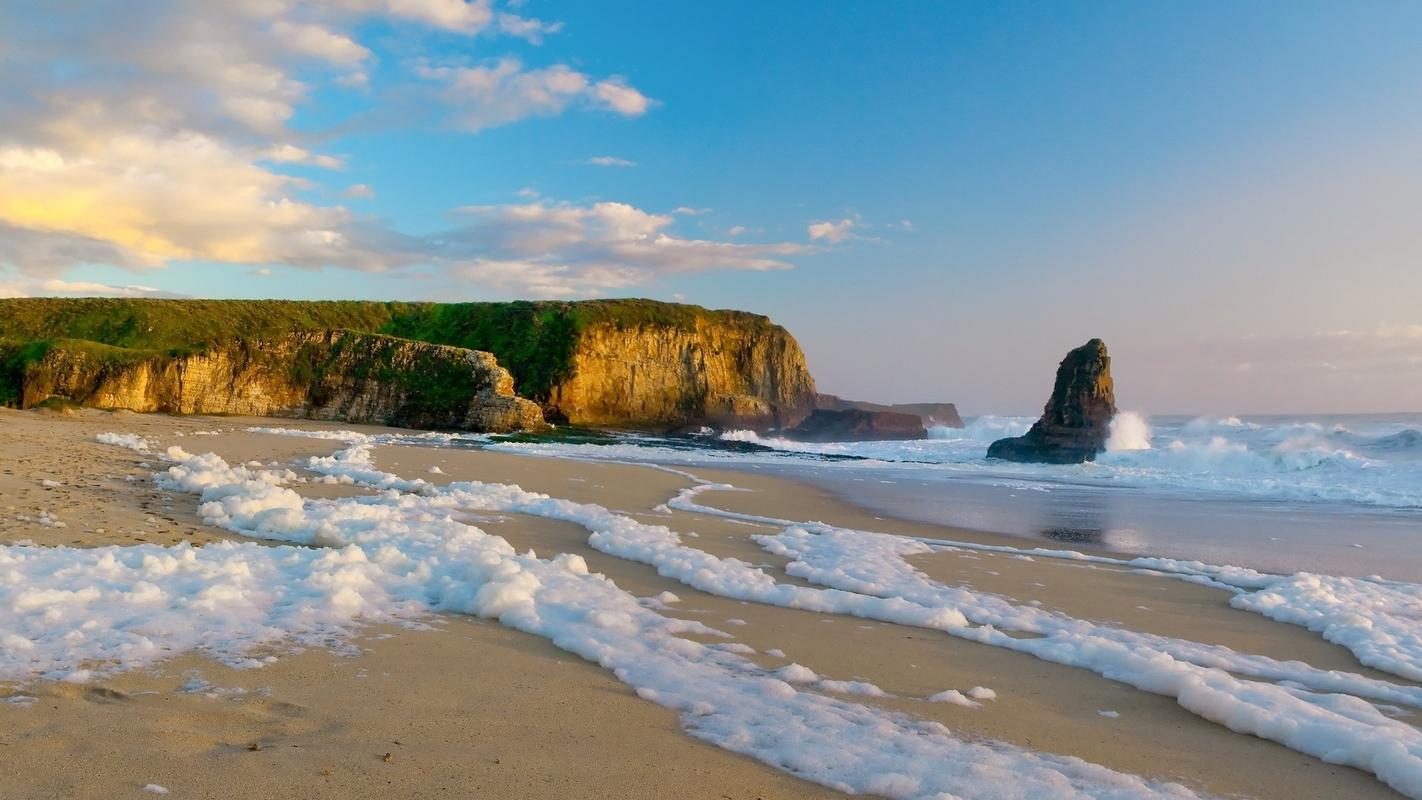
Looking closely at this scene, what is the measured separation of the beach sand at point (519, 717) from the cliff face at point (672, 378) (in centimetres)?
5404

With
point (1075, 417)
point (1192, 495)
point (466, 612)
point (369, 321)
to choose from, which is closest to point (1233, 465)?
point (1075, 417)

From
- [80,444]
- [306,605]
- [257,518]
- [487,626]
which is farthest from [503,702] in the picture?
[80,444]

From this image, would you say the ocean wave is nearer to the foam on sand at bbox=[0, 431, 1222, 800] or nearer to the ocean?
the ocean

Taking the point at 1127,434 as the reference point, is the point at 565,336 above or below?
above

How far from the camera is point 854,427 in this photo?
67.3m

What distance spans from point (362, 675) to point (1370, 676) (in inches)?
238

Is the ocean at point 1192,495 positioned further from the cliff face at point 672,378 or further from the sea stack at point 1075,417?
the cliff face at point 672,378

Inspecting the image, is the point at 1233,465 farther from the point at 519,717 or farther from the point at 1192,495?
the point at 519,717

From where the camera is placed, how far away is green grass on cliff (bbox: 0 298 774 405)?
187 feet

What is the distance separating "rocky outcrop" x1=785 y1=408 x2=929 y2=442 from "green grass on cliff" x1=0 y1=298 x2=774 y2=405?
1327 cm

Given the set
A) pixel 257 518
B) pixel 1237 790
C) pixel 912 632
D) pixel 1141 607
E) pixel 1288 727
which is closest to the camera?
pixel 1237 790

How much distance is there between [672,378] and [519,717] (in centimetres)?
6365

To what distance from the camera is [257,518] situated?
23.9 ft

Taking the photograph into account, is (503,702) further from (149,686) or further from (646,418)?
(646,418)
